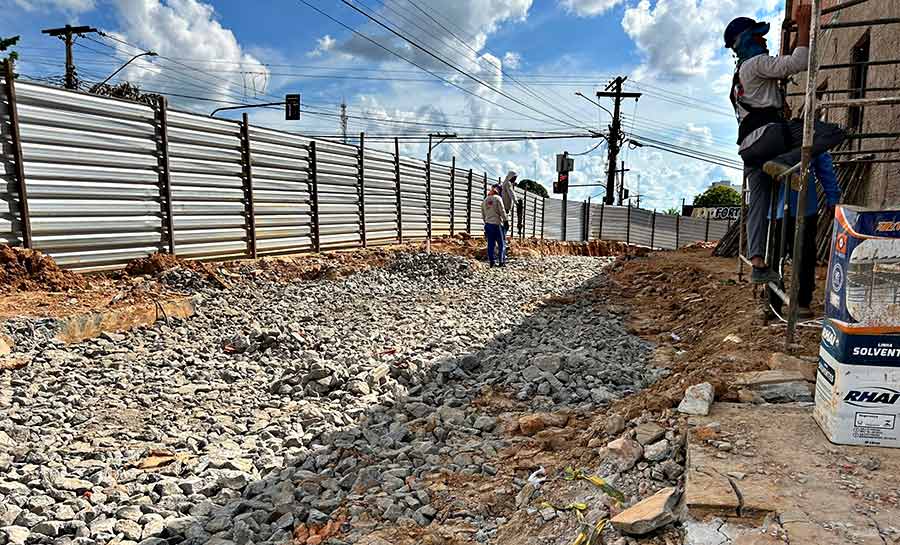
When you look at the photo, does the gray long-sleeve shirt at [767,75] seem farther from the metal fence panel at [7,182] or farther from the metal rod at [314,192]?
the metal rod at [314,192]

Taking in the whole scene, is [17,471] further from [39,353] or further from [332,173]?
[332,173]

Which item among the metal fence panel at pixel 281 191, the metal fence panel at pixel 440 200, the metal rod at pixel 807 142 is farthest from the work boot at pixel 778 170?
the metal fence panel at pixel 440 200

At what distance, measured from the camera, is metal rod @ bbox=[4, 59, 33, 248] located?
20.3 feet

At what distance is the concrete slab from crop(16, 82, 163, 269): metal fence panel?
7160 millimetres

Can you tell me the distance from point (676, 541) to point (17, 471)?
10.6 feet

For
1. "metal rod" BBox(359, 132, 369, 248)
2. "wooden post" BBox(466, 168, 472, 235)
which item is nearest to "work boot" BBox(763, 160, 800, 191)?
"metal rod" BBox(359, 132, 369, 248)

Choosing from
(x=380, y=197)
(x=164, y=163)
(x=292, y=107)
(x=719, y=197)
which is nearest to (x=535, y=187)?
(x=719, y=197)

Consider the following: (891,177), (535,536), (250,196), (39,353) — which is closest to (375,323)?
(39,353)

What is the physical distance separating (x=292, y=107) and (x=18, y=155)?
17077 mm

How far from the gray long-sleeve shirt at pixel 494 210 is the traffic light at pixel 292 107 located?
1346 centimetres

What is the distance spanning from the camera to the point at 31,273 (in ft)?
20.1

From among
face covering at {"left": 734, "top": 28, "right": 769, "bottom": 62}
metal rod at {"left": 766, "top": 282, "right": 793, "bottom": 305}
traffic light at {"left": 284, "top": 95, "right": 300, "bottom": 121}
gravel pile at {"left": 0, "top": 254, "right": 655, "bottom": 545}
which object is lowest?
gravel pile at {"left": 0, "top": 254, "right": 655, "bottom": 545}

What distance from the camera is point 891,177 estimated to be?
5.97 m

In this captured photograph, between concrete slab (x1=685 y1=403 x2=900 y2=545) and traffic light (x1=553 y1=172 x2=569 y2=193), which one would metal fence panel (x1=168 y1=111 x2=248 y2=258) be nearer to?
concrete slab (x1=685 y1=403 x2=900 y2=545)
